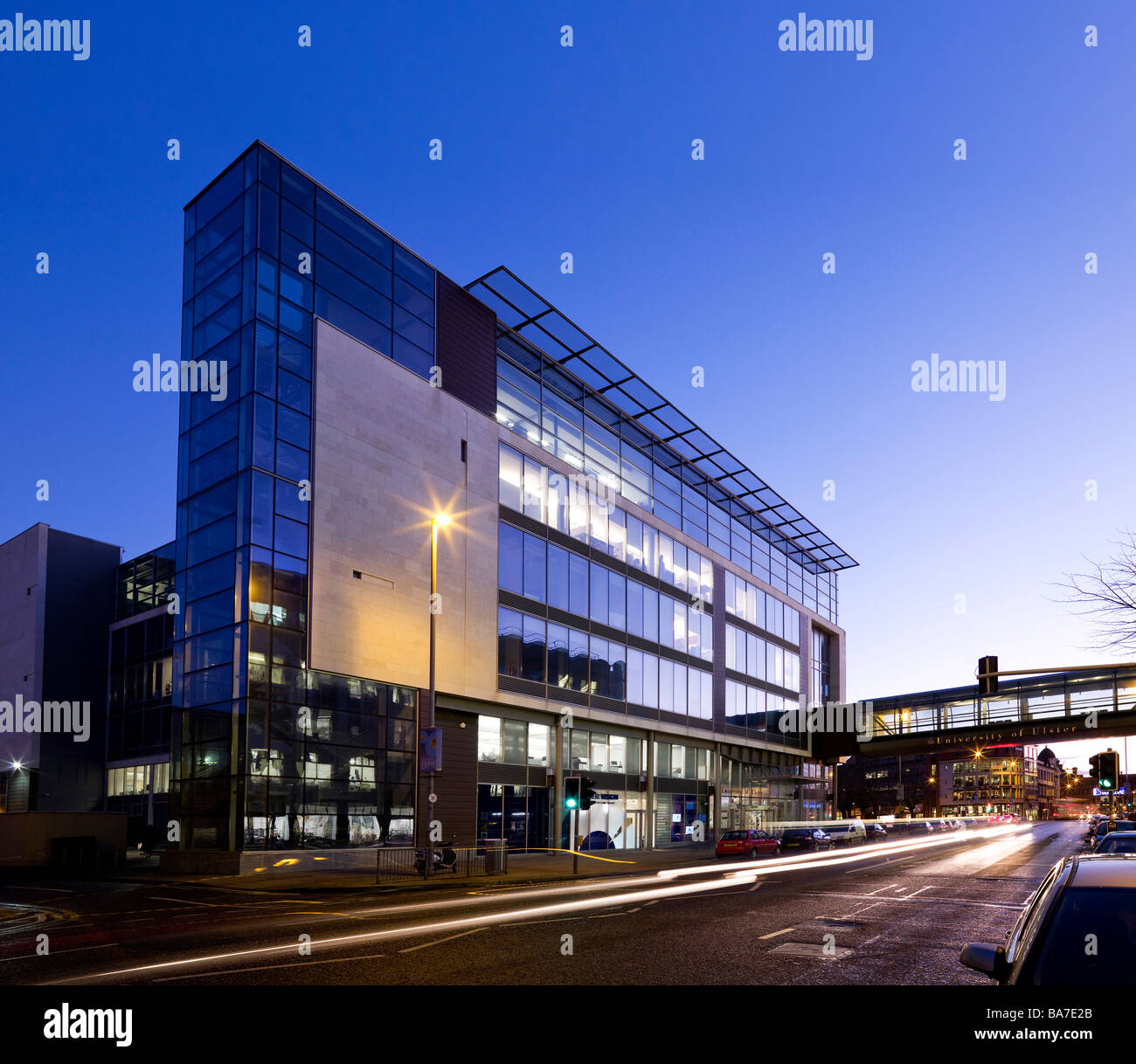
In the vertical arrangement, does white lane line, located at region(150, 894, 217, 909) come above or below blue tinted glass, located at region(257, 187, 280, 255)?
below

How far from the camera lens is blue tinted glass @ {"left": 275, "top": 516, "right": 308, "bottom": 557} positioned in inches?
1233

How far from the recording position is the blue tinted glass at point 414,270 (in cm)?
3778

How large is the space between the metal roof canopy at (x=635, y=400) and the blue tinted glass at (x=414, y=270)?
2.25m

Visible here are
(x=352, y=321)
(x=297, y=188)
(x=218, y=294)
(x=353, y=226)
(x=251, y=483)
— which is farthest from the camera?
(x=353, y=226)

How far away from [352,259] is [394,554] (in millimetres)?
10889

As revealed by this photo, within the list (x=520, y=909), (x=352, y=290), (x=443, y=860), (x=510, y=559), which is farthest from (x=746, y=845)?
(x=352, y=290)

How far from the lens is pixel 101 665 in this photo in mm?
54344

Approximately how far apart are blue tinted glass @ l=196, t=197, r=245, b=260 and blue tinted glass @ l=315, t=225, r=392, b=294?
8.73 feet

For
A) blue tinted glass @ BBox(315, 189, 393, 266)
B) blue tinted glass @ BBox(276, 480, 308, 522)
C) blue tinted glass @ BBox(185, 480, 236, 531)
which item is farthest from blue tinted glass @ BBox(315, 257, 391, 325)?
blue tinted glass @ BBox(185, 480, 236, 531)

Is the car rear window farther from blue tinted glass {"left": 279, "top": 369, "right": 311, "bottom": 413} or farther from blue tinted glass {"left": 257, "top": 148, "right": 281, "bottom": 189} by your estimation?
blue tinted glass {"left": 257, "top": 148, "right": 281, "bottom": 189}

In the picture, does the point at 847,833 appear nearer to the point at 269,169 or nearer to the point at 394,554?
the point at 394,554

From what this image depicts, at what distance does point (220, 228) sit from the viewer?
34.4 m
